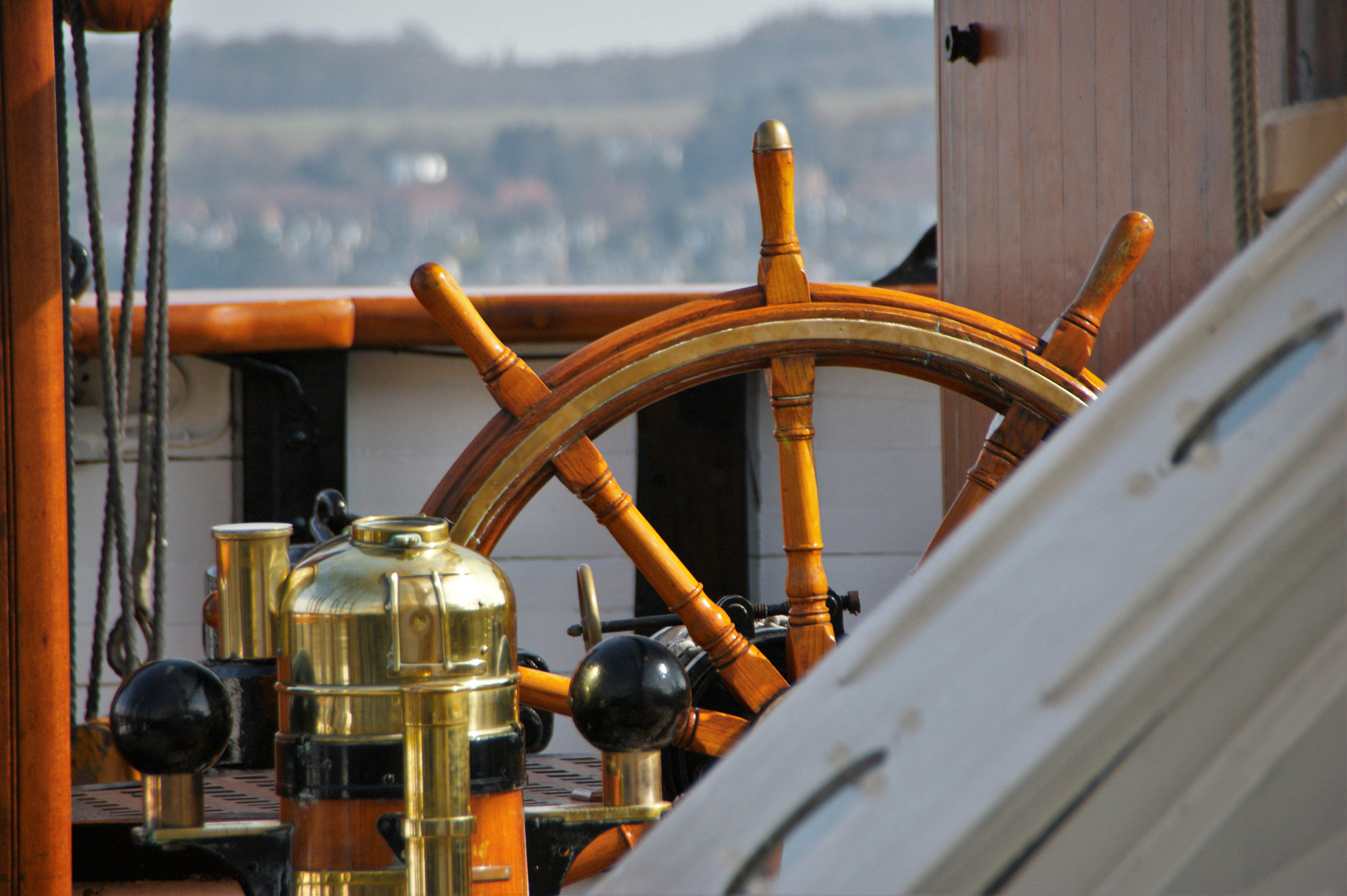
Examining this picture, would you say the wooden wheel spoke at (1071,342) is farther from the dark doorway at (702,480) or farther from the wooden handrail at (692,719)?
the dark doorway at (702,480)

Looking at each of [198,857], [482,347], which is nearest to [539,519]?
[198,857]

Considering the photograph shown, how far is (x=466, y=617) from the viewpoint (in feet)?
3.12

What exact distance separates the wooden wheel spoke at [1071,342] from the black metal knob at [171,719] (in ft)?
2.68

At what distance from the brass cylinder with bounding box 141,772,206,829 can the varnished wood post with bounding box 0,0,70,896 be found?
23 centimetres

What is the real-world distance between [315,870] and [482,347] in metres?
0.59

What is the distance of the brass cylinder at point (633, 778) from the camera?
1057 millimetres

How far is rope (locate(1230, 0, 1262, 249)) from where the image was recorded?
78cm

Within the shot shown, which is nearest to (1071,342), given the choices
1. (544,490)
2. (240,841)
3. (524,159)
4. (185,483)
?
(240,841)

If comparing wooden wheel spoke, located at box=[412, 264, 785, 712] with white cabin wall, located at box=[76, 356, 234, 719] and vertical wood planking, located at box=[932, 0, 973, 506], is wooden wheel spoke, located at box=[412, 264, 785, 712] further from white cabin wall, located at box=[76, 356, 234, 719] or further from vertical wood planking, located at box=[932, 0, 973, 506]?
white cabin wall, located at box=[76, 356, 234, 719]

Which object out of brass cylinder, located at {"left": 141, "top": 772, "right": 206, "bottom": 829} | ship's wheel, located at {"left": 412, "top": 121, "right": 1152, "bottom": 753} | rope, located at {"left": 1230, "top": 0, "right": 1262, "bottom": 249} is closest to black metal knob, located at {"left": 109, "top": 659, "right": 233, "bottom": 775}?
brass cylinder, located at {"left": 141, "top": 772, "right": 206, "bottom": 829}

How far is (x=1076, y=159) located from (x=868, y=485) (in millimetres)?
845

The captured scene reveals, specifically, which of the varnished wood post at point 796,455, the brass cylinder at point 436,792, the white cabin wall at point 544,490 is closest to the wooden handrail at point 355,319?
the white cabin wall at point 544,490

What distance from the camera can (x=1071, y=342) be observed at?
149 centimetres

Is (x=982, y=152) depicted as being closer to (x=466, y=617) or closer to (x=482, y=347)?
(x=482, y=347)
